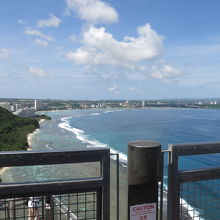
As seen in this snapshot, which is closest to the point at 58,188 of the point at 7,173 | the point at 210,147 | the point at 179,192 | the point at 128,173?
the point at 128,173

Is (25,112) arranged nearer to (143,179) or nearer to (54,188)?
(54,188)

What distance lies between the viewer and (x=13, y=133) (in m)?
66.6

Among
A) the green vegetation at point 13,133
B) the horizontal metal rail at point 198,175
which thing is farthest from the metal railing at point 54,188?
the green vegetation at point 13,133

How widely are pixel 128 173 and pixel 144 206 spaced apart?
345mm

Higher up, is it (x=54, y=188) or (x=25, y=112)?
(x=54, y=188)

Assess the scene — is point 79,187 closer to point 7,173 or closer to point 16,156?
point 16,156

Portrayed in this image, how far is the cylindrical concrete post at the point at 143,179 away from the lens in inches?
97.3

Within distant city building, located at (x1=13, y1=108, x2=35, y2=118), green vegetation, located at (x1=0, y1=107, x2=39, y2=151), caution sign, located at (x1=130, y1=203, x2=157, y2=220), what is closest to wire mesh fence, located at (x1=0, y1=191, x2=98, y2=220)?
caution sign, located at (x1=130, y1=203, x2=157, y2=220)

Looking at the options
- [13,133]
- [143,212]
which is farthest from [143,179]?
[13,133]

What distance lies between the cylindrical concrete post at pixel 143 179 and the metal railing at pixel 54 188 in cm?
34

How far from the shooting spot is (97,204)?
286 centimetres

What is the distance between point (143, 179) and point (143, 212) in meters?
0.33

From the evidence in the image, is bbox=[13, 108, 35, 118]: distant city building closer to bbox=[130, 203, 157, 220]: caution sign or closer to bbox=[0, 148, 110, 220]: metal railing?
bbox=[0, 148, 110, 220]: metal railing

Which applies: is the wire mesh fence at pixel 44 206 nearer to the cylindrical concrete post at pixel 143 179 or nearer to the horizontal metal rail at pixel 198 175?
the cylindrical concrete post at pixel 143 179
